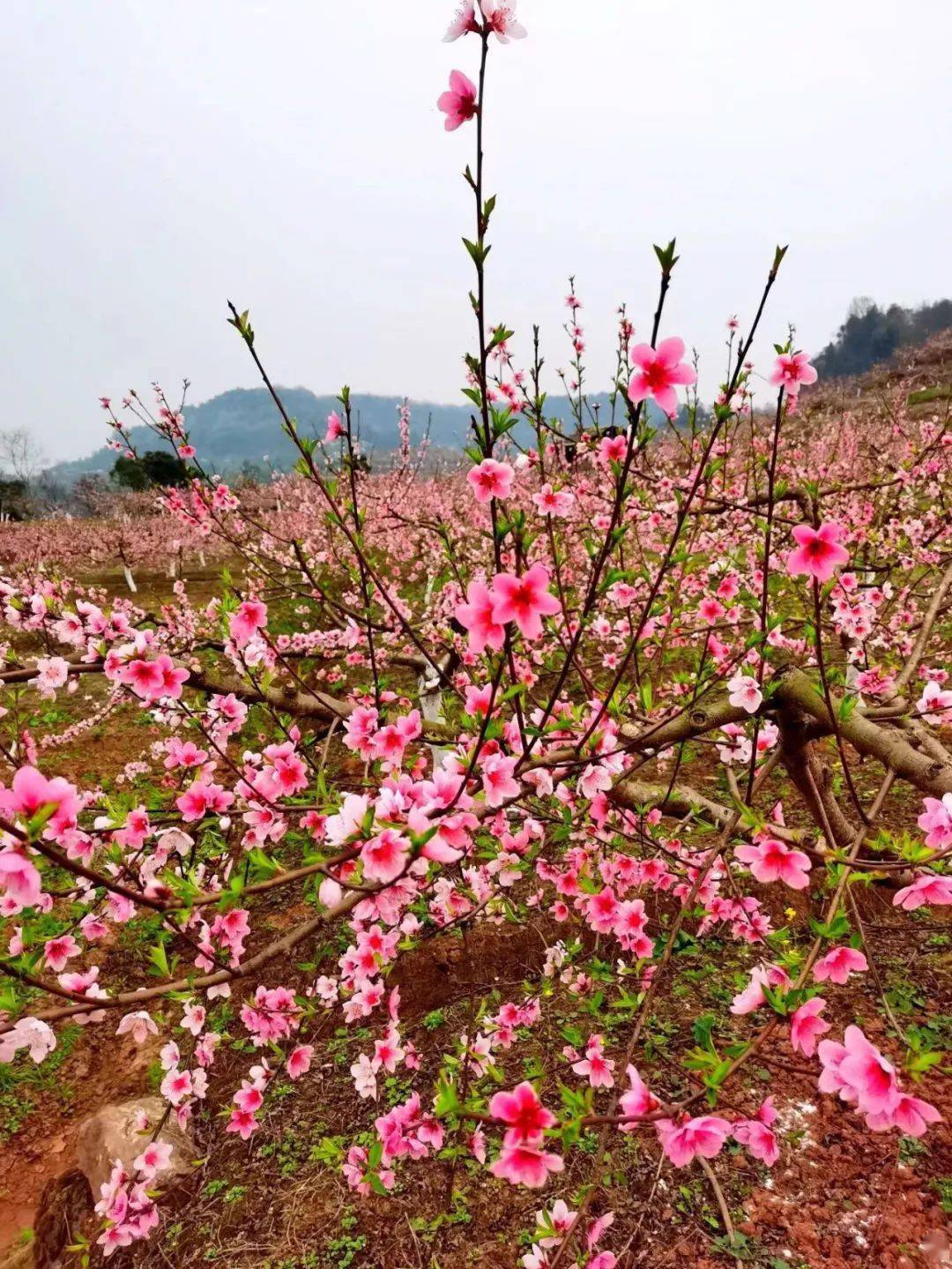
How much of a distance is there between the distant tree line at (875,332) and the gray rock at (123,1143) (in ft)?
301

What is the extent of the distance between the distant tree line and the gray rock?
9160cm

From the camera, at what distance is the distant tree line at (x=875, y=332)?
77688mm

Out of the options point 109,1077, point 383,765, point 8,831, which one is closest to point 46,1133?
point 109,1077

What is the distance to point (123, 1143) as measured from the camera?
13.8 ft

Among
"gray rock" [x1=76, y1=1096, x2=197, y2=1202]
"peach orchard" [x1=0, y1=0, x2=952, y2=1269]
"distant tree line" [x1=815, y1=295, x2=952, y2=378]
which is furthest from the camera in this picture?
"distant tree line" [x1=815, y1=295, x2=952, y2=378]

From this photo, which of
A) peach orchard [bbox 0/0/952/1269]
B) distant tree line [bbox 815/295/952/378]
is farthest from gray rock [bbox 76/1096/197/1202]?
distant tree line [bbox 815/295/952/378]

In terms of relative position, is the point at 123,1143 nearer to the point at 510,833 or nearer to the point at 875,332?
the point at 510,833

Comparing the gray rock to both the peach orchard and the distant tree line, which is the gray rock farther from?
the distant tree line

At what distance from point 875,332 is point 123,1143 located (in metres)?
103

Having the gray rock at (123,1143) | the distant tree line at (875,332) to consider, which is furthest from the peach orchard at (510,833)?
the distant tree line at (875,332)

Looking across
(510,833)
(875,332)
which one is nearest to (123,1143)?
(510,833)

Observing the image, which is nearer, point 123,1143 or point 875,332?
point 123,1143

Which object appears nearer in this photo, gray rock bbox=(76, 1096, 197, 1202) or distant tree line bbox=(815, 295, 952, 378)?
gray rock bbox=(76, 1096, 197, 1202)

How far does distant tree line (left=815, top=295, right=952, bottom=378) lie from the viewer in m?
77.7
